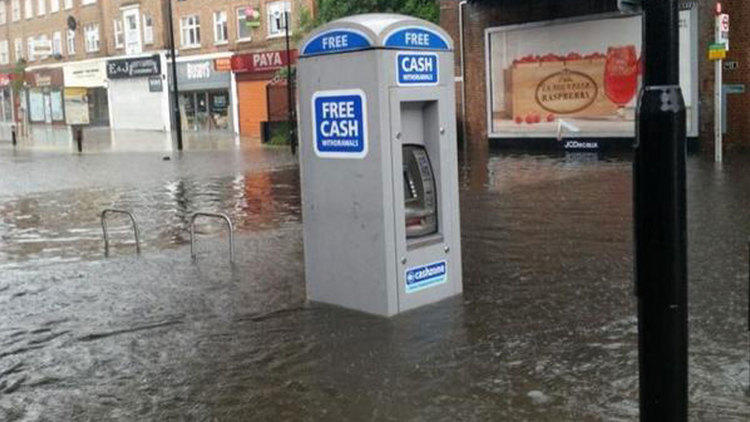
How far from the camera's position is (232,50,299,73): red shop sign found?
133 ft

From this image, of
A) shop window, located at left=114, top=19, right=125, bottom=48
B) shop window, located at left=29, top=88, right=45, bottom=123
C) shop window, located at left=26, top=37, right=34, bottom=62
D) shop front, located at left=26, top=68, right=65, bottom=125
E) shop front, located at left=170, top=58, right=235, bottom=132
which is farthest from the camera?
shop window, located at left=29, top=88, right=45, bottom=123

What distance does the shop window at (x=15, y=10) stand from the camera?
65.2 m

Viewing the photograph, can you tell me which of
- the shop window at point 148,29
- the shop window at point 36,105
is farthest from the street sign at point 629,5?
the shop window at point 36,105

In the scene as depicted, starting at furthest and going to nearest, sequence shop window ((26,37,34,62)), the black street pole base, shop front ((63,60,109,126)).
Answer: shop window ((26,37,34,62)), shop front ((63,60,109,126)), the black street pole base

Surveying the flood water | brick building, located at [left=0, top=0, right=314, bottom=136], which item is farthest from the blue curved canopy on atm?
brick building, located at [left=0, top=0, right=314, bottom=136]

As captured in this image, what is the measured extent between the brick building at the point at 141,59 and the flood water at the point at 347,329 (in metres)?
26.0

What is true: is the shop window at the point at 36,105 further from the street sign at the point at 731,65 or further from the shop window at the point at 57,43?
the street sign at the point at 731,65

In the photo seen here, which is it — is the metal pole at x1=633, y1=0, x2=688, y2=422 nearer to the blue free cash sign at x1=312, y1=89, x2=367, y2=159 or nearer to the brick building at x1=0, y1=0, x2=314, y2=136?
the blue free cash sign at x1=312, y1=89, x2=367, y2=159

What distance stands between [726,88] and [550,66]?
498 cm

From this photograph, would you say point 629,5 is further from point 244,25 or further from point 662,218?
point 244,25

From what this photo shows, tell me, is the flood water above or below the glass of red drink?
below

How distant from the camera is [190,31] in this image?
155 feet

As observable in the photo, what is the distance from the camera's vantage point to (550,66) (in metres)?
24.8

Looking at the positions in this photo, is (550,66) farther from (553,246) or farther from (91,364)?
(91,364)
